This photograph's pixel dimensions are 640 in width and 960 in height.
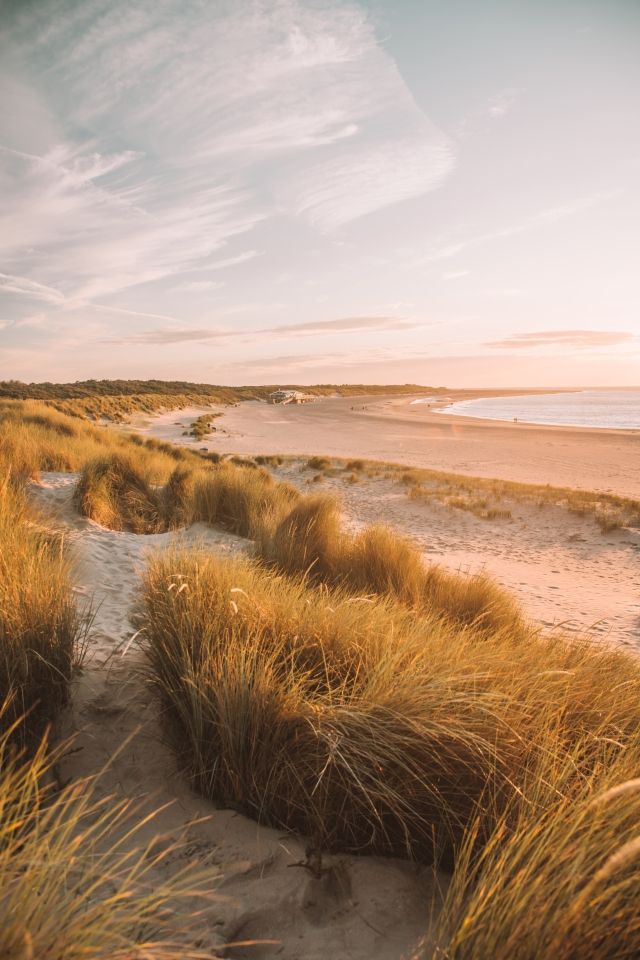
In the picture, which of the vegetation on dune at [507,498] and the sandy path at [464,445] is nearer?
the vegetation on dune at [507,498]

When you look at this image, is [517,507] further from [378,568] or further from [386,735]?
[386,735]

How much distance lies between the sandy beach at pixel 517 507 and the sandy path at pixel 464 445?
6 cm

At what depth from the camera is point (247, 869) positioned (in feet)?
4.99

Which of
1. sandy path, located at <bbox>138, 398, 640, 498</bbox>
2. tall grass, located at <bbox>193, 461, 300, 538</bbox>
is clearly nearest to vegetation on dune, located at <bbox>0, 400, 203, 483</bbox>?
tall grass, located at <bbox>193, 461, 300, 538</bbox>

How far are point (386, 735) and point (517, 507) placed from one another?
982 centimetres

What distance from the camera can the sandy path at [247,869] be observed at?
1362 mm

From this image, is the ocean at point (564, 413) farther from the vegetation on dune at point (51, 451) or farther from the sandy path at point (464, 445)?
the vegetation on dune at point (51, 451)

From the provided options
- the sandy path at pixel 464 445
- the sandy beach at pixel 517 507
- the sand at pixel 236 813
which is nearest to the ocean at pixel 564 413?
the sandy path at pixel 464 445

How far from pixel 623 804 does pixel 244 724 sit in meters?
1.13

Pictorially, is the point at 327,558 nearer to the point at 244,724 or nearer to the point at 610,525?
the point at 244,724

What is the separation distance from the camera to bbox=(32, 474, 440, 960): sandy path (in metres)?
1.36

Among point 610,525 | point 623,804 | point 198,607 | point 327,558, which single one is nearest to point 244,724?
point 198,607

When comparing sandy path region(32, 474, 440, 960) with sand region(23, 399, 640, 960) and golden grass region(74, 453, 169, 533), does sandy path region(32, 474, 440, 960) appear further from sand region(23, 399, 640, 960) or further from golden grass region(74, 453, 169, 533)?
golden grass region(74, 453, 169, 533)

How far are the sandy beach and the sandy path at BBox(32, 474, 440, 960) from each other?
4.23ft
